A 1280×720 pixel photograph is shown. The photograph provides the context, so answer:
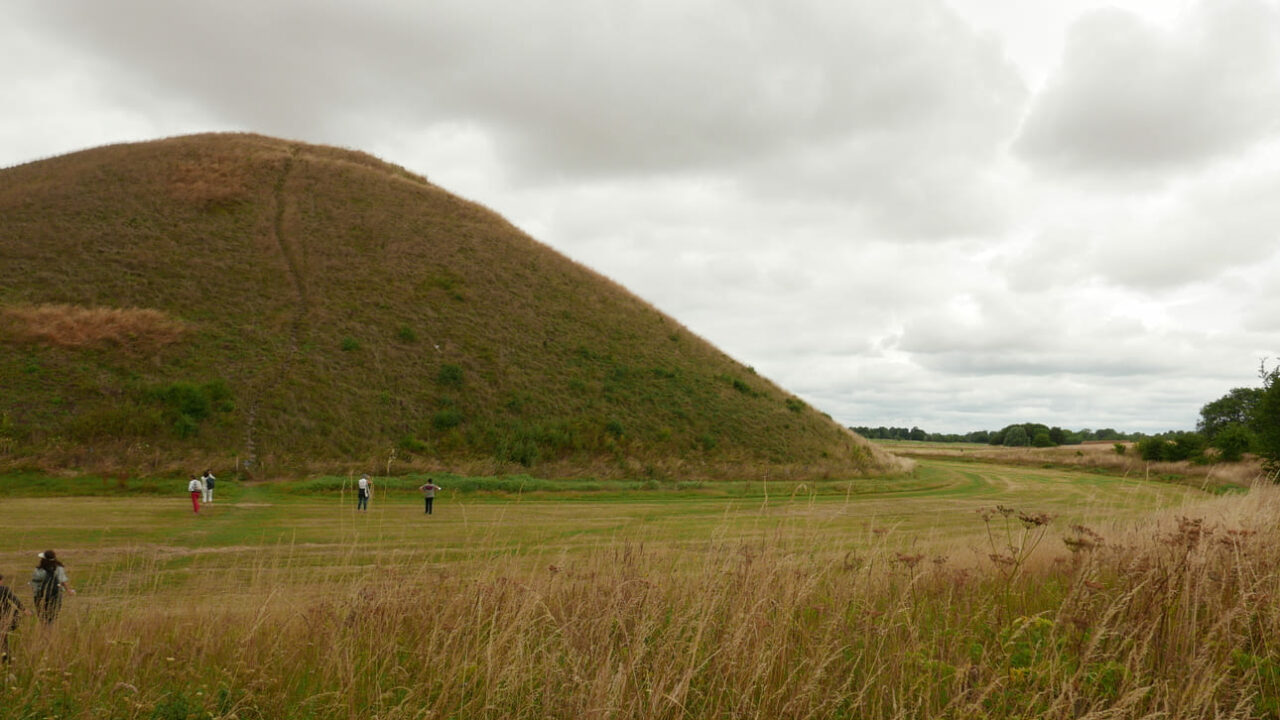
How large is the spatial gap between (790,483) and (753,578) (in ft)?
98.6

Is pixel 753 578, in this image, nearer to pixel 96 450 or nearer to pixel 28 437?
pixel 96 450

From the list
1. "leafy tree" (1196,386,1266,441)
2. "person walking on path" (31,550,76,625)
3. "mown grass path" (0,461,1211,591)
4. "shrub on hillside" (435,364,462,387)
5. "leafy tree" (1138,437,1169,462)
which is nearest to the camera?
"person walking on path" (31,550,76,625)

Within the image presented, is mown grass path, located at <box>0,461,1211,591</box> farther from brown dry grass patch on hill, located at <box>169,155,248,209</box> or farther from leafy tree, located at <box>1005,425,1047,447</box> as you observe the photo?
leafy tree, located at <box>1005,425,1047,447</box>

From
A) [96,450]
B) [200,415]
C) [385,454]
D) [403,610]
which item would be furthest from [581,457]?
[403,610]

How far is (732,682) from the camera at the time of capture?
15.2ft

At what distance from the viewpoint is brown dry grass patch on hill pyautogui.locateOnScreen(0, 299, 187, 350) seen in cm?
3738

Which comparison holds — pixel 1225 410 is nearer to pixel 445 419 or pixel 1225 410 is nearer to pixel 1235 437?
pixel 1235 437

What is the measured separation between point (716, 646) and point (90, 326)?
47213 mm

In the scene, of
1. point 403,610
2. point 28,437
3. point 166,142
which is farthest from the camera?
point 166,142

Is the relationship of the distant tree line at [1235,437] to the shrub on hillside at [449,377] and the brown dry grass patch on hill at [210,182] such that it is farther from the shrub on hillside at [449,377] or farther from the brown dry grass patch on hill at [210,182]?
the brown dry grass patch on hill at [210,182]

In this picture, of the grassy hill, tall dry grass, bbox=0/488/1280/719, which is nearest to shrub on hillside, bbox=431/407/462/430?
the grassy hill

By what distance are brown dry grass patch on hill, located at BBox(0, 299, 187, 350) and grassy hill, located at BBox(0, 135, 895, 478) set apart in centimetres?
14

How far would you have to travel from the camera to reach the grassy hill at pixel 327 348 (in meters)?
33.4

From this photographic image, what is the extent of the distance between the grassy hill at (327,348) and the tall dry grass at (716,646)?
28668 millimetres
